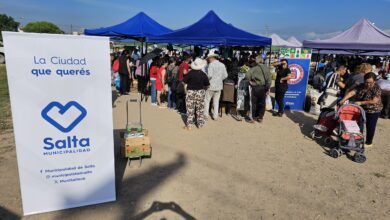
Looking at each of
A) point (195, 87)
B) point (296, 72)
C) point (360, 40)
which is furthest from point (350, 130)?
point (360, 40)

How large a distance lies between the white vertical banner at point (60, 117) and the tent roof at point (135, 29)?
8.89 meters

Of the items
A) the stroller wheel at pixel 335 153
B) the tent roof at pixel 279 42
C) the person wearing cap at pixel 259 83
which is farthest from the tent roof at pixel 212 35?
the tent roof at pixel 279 42

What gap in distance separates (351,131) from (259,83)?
2.58 m

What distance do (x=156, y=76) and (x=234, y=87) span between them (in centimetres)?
253

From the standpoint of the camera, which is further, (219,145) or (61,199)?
(219,145)

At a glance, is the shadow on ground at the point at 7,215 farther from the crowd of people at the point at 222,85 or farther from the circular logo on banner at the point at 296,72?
the circular logo on banner at the point at 296,72

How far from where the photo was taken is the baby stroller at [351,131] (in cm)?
518

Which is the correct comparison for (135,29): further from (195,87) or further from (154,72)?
(195,87)

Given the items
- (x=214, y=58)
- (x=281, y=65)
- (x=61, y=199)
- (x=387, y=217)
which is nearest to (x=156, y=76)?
(x=214, y=58)

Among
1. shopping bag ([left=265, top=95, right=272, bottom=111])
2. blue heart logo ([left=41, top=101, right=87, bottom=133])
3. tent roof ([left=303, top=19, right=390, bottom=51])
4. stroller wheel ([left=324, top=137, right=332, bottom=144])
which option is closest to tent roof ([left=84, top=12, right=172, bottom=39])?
shopping bag ([left=265, top=95, right=272, bottom=111])

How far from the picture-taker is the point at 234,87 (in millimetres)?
7922

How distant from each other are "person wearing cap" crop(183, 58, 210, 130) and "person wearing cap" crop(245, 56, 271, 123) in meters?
1.42

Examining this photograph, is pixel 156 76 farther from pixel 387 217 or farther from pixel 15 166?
pixel 387 217

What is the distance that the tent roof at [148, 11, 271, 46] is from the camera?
8172 mm
